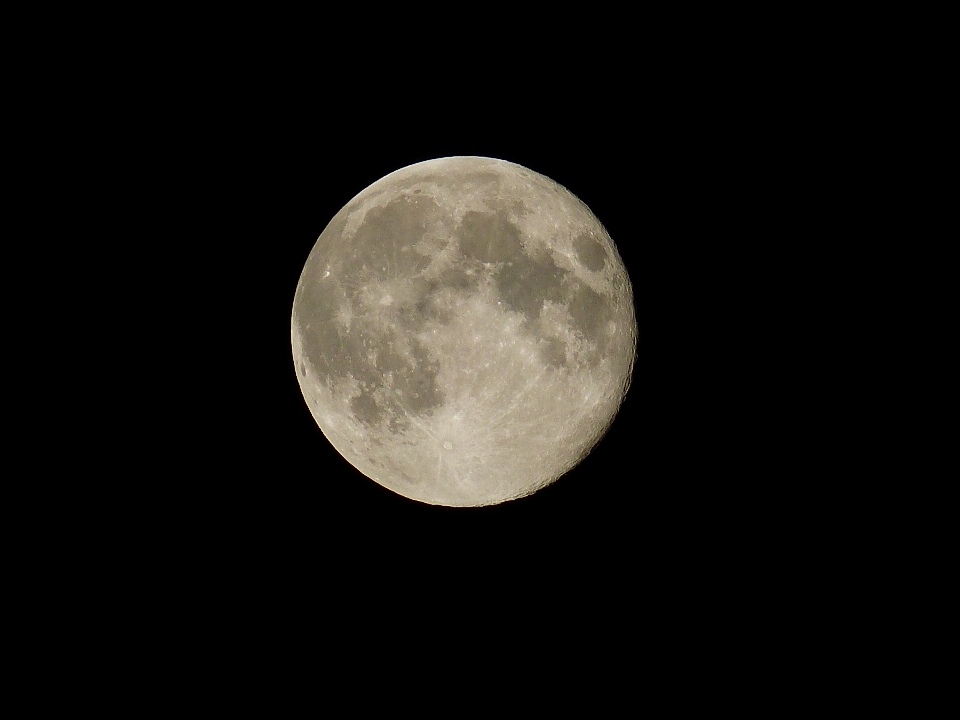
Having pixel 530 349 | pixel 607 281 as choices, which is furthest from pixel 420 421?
pixel 607 281

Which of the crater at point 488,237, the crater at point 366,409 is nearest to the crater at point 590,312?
the crater at point 488,237

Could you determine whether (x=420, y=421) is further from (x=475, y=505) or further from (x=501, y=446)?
(x=475, y=505)

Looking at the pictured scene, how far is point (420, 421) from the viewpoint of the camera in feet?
12.2

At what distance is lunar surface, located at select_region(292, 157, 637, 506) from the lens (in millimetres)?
3594

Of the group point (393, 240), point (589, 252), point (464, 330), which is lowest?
point (464, 330)

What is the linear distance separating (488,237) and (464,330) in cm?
55

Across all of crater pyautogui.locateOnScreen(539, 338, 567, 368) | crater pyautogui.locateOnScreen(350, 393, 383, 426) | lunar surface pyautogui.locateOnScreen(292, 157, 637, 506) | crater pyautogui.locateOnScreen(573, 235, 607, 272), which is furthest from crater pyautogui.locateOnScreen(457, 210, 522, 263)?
crater pyautogui.locateOnScreen(350, 393, 383, 426)

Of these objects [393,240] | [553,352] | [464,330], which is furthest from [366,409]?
[553,352]

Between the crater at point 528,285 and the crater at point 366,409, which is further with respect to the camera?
the crater at point 366,409

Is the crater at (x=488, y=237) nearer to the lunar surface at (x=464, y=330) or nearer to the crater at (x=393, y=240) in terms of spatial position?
the lunar surface at (x=464, y=330)

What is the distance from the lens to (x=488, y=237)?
3.69 m

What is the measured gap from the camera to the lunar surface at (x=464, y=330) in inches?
141

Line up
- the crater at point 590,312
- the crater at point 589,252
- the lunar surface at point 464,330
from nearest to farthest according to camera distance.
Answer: the lunar surface at point 464,330
the crater at point 590,312
the crater at point 589,252

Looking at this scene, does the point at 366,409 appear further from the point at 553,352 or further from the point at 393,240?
the point at 553,352
